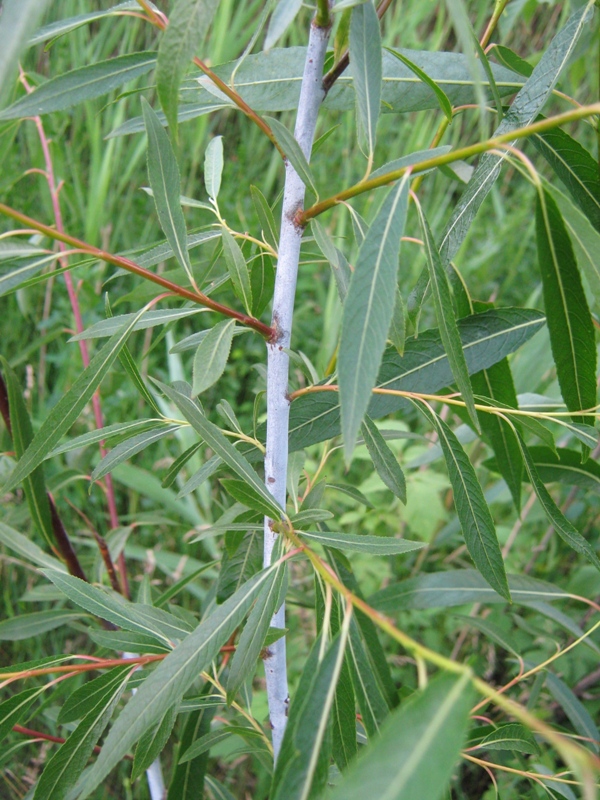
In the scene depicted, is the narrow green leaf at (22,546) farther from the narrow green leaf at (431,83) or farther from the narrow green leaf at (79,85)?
the narrow green leaf at (431,83)

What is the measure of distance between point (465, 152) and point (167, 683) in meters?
0.32

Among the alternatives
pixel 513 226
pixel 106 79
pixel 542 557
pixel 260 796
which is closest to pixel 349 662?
pixel 106 79

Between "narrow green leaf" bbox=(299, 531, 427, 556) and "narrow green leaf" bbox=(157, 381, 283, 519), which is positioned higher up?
"narrow green leaf" bbox=(157, 381, 283, 519)

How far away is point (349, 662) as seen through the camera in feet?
1.38

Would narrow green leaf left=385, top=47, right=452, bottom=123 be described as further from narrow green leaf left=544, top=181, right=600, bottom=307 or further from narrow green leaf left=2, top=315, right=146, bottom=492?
narrow green leaf left=2, top=315, right=146, bottom=492

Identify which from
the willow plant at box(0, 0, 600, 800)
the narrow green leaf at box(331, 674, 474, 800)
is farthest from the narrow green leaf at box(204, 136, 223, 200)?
the narrow green leaf at box(331, 674, 474, 800)

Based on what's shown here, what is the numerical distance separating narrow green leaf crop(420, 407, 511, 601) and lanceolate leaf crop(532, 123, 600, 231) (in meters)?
0.19

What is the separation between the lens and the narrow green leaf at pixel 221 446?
1.39 ft

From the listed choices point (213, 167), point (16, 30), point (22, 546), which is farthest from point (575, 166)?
point (22, 546)

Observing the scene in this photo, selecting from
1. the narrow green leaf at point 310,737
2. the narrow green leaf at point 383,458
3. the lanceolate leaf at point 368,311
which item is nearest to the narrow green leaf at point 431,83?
the lanceolate leaf at point 368,311

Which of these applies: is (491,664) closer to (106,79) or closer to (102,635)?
(102,635)

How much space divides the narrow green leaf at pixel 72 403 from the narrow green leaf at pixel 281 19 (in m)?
0.19

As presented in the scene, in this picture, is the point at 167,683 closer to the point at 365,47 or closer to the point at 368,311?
the point at 368,311

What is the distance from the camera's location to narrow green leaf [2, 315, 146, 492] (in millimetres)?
423
